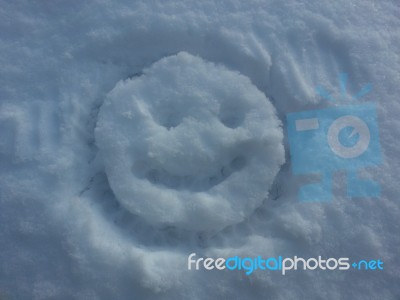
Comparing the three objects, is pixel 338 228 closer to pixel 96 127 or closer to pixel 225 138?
pixel 225 138

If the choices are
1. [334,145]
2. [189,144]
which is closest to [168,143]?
[189,144]

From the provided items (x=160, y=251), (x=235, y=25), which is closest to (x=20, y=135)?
(x=160, y=251)

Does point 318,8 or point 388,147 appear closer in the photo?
point 388,147

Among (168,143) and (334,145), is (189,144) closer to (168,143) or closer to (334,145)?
(168,143)

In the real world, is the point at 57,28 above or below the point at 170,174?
above

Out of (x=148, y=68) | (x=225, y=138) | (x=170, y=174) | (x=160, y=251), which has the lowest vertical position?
(x=160, y=251)
